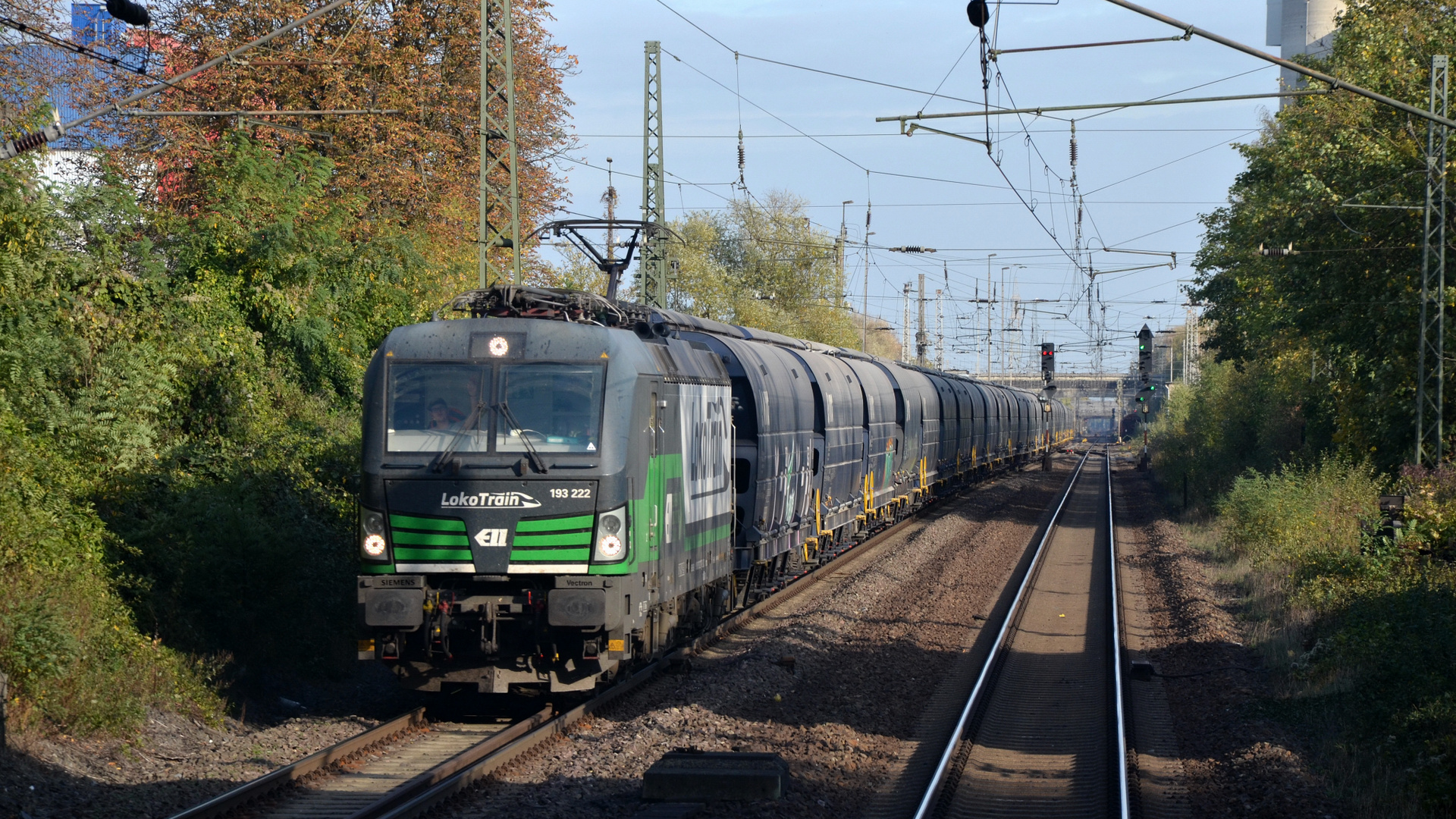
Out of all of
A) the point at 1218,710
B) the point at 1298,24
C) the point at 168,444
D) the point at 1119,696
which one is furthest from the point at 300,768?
the point at 1298,24

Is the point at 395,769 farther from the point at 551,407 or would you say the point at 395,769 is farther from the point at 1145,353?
Result: the point at 1145,353

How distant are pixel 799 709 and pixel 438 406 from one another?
14.2 ft

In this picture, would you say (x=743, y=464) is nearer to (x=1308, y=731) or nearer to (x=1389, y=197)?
(x=1308, y=731)

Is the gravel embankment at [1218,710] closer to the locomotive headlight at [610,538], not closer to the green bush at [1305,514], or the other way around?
the green bush at [1305,514]

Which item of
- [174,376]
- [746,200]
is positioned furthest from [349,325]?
[746,200]

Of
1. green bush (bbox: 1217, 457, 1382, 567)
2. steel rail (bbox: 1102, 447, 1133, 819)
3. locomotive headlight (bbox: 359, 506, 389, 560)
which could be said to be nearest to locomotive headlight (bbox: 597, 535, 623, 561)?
locomotive headlight (bbox: 359, 506, 389, 560)

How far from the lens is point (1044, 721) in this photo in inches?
455

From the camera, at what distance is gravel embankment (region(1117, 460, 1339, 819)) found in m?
8.86

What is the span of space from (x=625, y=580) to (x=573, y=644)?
2.35ft

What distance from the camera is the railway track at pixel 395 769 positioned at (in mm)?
7840

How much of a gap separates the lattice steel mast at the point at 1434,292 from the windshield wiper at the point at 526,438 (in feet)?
50.4

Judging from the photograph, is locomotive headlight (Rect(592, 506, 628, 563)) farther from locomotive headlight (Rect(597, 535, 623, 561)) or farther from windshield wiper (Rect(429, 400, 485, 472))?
windshield wiper (Rect(429, 400, 485, 472))

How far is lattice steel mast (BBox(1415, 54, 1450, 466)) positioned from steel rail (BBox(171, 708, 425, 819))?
54.9ft

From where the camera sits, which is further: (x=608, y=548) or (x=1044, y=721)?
(x=1044, y=721)
